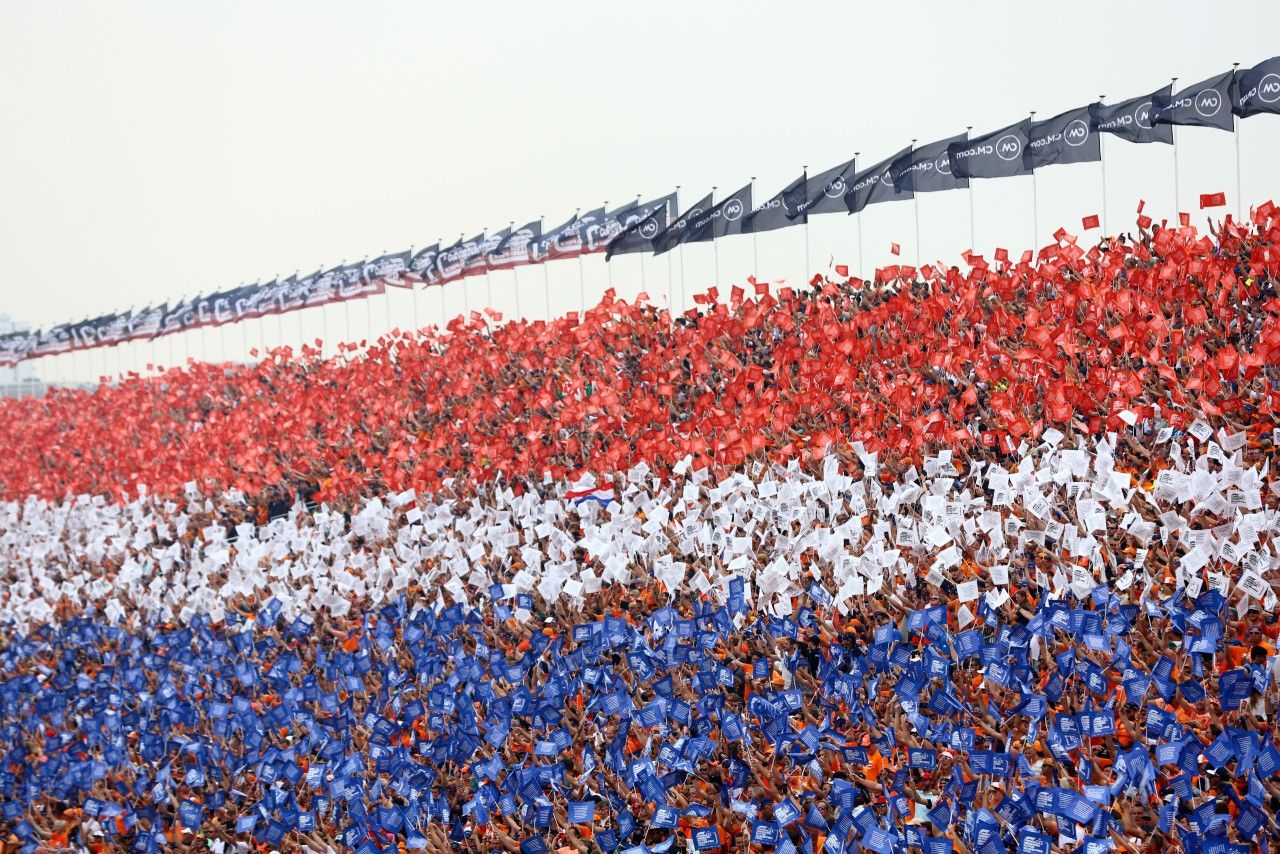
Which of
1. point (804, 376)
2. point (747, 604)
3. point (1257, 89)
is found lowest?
point (747, 604)

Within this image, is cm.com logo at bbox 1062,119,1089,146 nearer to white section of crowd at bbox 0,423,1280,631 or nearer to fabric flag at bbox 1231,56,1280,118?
fabric flag at bbox 1231,56,1280,118

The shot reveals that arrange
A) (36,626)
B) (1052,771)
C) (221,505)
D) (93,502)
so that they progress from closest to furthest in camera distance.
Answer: (1052,771) → (36,626) → (221,505) → (93,502)

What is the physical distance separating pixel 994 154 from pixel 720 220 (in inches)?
186

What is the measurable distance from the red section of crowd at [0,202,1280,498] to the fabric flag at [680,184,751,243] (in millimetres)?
4089

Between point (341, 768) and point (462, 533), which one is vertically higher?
point (462, 533)

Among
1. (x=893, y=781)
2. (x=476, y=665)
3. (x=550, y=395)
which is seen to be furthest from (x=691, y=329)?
(x=893, y=781)

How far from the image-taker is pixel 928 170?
755 inches

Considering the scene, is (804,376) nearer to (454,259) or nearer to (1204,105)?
(1204,105)

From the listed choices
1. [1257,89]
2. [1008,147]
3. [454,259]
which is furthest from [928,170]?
[454,259]

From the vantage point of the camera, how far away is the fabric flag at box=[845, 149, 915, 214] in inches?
768

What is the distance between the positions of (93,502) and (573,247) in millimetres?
10981

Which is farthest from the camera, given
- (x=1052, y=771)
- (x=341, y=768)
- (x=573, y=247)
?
(x=573, y=247)

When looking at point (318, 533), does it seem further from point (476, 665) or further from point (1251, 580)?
point (1251, 580)

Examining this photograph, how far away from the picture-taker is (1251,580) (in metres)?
6.97
